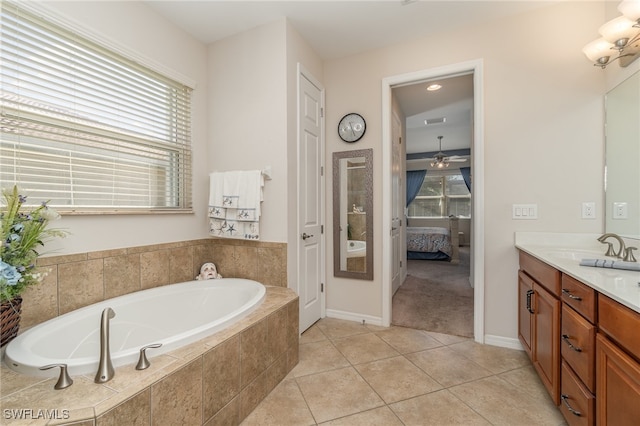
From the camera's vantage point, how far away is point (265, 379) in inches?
63.9

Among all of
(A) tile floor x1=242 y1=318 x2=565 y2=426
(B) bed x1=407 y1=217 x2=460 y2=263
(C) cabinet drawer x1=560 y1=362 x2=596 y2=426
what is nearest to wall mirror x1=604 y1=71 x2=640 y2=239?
(C) cabinet drawer x1=560 y1=362 x2=596 y2=426

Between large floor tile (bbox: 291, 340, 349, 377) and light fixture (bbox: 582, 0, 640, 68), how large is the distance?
106 inches

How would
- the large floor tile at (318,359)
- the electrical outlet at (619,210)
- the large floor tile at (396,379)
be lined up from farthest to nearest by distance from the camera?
the large floor tile at (318,359) < the electrical outlet at (619,210) < the large floor tile at (396,379)

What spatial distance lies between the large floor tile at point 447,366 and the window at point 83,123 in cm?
231

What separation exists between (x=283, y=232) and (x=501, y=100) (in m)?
2.09

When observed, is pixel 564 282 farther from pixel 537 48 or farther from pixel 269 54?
pixel 269 54

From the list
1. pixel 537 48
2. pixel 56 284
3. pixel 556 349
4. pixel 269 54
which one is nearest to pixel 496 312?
pixel 556 349

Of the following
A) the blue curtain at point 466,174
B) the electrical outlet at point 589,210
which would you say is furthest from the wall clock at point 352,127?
the blue curtain at point 466,174

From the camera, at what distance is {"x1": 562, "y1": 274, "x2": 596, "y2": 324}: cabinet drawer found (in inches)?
43.5

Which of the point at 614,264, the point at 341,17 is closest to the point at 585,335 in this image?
the point at 614,264

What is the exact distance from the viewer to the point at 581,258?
1.76 m

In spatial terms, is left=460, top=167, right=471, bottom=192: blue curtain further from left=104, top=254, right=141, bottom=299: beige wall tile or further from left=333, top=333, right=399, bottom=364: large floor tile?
left=104, top=254, right=141, bottom=299: beige wall tile

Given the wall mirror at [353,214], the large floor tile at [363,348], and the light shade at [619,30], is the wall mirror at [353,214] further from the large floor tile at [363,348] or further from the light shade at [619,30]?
the light shade at [619,30]

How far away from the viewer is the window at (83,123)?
1.46 meters
